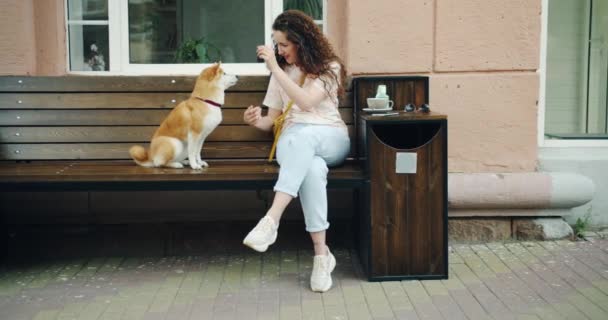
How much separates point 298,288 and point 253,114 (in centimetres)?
112

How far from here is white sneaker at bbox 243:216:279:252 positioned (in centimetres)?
427

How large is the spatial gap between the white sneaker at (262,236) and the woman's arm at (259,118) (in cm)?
80

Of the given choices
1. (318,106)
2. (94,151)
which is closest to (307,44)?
(318,106)

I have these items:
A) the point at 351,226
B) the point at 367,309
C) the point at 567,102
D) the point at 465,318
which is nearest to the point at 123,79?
the point at 351,226

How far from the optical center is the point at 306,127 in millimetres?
4637

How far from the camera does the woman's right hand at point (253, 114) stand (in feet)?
16.0

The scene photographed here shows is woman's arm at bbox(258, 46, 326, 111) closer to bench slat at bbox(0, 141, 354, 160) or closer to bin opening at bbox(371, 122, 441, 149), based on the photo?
bin opening at bbox(371, 122, 441, 149)

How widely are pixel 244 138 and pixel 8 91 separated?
62.9 inches

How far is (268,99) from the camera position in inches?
198

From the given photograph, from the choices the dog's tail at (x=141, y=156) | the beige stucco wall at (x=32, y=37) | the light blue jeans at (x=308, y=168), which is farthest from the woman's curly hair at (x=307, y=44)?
the beige stucco wall at (x=32, y=37)

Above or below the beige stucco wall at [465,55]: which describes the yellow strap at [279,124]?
below

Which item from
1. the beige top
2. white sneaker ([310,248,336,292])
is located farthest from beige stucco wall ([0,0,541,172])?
white sneaker ([310,248,336,292])

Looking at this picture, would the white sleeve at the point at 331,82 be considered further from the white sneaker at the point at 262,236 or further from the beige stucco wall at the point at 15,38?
the beige stucco wall at the point at 15,38

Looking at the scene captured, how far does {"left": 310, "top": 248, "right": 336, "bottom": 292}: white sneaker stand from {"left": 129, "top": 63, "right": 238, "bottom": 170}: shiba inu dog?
38.9 inches
